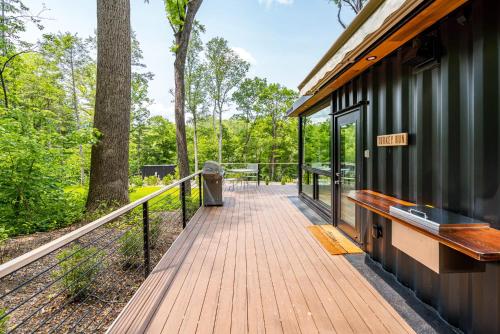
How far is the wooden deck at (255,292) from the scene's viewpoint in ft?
6.18

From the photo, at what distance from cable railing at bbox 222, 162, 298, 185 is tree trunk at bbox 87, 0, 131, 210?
447 cm

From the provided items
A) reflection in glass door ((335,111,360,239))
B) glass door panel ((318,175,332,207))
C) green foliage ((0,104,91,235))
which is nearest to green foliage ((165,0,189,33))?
green foliage ((0,104,91,235))

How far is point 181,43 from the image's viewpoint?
682cm

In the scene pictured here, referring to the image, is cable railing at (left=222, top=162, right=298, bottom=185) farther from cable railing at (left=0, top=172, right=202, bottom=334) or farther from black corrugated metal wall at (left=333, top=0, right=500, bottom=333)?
black corrugated metal wall at (left=333, top=0, right=500, bottom=333)

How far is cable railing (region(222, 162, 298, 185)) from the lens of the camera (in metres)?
9.94

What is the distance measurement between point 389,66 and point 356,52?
1.92 feet

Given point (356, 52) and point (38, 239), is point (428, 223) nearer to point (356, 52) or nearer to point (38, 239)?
point (356, 52)

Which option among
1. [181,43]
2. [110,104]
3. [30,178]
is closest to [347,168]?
[110,104]

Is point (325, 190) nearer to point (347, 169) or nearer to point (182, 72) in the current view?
point (347, 169)

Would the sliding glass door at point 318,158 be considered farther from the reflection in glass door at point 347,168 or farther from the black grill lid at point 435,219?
the black grill lid at point 435,219

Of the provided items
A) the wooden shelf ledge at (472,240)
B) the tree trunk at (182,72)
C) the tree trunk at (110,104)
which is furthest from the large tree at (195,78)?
the wooden shelf ledge at (472,240)

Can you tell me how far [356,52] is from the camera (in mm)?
2377

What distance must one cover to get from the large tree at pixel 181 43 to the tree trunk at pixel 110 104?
2.05 meters

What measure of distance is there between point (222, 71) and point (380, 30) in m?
16.5
